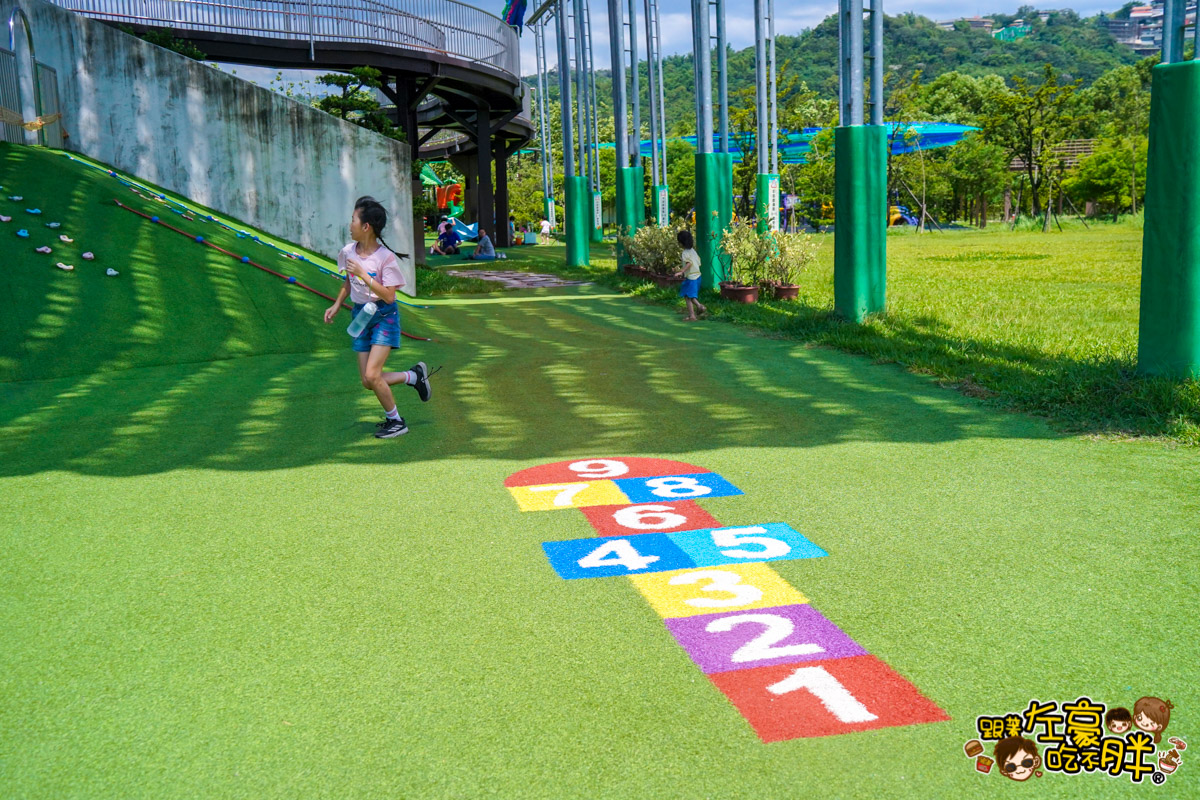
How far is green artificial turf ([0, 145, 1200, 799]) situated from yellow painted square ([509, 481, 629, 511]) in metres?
0.12

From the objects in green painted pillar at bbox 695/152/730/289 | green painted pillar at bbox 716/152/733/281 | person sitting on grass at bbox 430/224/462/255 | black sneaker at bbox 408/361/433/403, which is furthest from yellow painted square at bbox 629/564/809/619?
person sitting on grass at bbox 430/224/462/255

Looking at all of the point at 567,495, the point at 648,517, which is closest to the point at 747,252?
the point at 567,495

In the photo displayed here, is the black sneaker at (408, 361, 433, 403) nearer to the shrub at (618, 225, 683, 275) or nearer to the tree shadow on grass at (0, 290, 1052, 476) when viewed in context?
the tree shadow on grass at (0, 290, 1052, 476)

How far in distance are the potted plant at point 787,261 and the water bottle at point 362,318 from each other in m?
10.3

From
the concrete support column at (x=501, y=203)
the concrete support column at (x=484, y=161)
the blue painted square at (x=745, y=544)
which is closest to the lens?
the blue painted square at (x=745, y=544)

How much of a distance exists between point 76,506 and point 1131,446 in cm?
618

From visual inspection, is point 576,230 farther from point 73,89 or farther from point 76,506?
point 76,506

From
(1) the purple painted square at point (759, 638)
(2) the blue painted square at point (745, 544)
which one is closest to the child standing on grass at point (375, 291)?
(2) the blue painted square at point (745, 544)

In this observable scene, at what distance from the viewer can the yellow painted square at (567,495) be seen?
18.2 ft

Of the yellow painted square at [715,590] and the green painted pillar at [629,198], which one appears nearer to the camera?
the yellow painted square at [715,590]

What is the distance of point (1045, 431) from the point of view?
6.94 meters

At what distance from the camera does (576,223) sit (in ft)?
97.8

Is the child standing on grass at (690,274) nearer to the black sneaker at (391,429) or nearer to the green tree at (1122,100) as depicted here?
the black sneaker at (391,429)

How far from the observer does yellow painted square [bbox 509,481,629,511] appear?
18.2 feet
